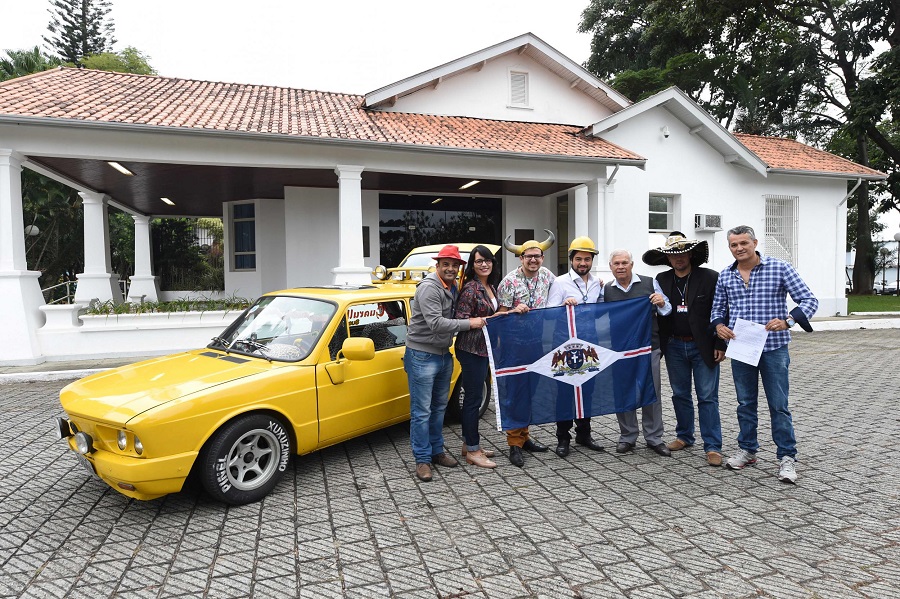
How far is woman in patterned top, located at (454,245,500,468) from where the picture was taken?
4.80 meters

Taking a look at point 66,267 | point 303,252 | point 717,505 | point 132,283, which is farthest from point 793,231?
point 66,267

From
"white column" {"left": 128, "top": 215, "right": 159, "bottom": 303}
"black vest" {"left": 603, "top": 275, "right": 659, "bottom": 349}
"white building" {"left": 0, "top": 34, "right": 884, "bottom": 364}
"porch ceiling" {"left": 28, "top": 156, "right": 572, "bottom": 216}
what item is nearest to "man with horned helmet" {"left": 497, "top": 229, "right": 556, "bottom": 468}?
"black vest" {"left": 603, "top": 275, "right": 659, "bottom": 349}

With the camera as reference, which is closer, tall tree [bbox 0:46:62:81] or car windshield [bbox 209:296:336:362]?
car windshield [bbox 209:296:336:362]

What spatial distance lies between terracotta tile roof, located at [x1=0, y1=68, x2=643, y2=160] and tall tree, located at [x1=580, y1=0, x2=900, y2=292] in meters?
12.9

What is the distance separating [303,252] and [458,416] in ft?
33.2

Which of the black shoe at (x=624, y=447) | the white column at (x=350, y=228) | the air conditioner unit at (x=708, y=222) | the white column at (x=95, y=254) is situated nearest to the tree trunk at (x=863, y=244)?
the air conditioner unit at (x=708, y=222)

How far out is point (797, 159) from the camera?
17531mm

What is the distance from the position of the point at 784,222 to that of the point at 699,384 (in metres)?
15.4

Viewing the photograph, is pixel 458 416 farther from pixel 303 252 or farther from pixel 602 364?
pixel 303 252

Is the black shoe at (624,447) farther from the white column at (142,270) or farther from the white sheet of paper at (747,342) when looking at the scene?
the white column at (142,270)

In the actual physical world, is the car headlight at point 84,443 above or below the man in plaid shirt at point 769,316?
below

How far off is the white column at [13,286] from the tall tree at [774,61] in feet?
74.9

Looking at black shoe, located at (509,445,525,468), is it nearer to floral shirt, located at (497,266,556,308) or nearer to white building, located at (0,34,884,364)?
floral shirt, located at (497,266,556,308)

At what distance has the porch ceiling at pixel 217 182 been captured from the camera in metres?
12.0
